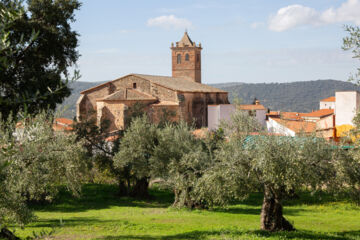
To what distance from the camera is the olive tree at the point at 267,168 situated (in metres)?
13.4

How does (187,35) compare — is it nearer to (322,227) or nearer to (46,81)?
(46,81)

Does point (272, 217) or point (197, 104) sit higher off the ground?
point (197, 104)

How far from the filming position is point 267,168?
1327cm

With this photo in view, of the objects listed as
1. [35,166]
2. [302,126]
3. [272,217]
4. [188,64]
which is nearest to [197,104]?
[188,64]

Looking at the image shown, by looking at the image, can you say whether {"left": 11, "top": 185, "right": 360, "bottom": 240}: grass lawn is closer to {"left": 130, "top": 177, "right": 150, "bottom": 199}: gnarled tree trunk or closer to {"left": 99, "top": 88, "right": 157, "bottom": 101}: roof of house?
{"left": 130, "top": 177, "right": 150, "bottom": 199}: gnarled tree trunk

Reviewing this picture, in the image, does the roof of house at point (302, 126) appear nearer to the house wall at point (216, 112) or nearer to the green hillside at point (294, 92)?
the house wall at point (216, 112)

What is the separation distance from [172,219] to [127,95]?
29.9 m

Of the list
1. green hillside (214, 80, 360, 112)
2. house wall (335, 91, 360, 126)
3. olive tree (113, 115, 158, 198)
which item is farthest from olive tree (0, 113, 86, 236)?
green hillside (214, 80, 360, 112)

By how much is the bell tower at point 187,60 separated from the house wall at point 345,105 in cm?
3500

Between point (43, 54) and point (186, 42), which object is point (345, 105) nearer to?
point (43, 54)

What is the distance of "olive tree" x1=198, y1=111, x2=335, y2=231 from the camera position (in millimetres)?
13359

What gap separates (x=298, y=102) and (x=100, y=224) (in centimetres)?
16350

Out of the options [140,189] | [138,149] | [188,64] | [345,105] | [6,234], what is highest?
[188,64]

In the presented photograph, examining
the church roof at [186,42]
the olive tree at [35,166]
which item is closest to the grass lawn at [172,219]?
the olive tree at [35,166]
